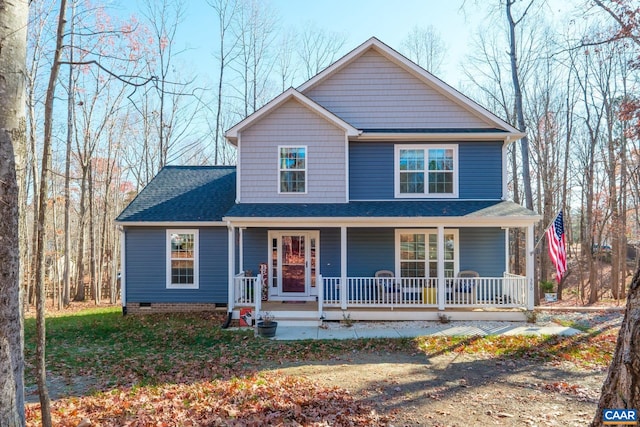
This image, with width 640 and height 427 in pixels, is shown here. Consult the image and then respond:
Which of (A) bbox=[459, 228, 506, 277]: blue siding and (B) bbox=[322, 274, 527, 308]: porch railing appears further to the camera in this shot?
(A) bbox=[459, 228, 506, 277]: blue siding

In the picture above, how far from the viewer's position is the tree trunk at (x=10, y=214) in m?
2.72

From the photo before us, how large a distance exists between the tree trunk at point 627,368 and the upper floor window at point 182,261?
11198mm

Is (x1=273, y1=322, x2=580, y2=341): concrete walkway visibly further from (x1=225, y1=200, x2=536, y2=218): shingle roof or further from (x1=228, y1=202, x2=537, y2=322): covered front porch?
(x1=225, y1=200, x2=536, y2=218): shingle roof

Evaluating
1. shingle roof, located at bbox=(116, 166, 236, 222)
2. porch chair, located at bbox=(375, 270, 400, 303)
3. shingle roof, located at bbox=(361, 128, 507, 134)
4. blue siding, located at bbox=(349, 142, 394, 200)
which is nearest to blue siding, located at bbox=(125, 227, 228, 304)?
shingle roof, located at bbox=(116, 166, 236, 222)

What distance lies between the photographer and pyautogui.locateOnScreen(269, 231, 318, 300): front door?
469 inches

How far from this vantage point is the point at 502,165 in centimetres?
1182

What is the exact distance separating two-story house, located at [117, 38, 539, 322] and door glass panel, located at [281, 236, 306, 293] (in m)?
0.03

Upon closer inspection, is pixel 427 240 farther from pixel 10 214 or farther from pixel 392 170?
pixel 10 214

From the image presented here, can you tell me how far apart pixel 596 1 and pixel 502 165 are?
521 cm

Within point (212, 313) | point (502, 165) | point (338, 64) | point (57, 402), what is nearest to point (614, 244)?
point (502, 165)

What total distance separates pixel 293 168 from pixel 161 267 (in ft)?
17.9

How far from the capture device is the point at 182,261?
40.1 feet

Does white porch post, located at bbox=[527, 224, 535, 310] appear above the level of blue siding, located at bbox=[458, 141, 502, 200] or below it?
below

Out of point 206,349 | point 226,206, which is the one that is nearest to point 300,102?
point 226,206
